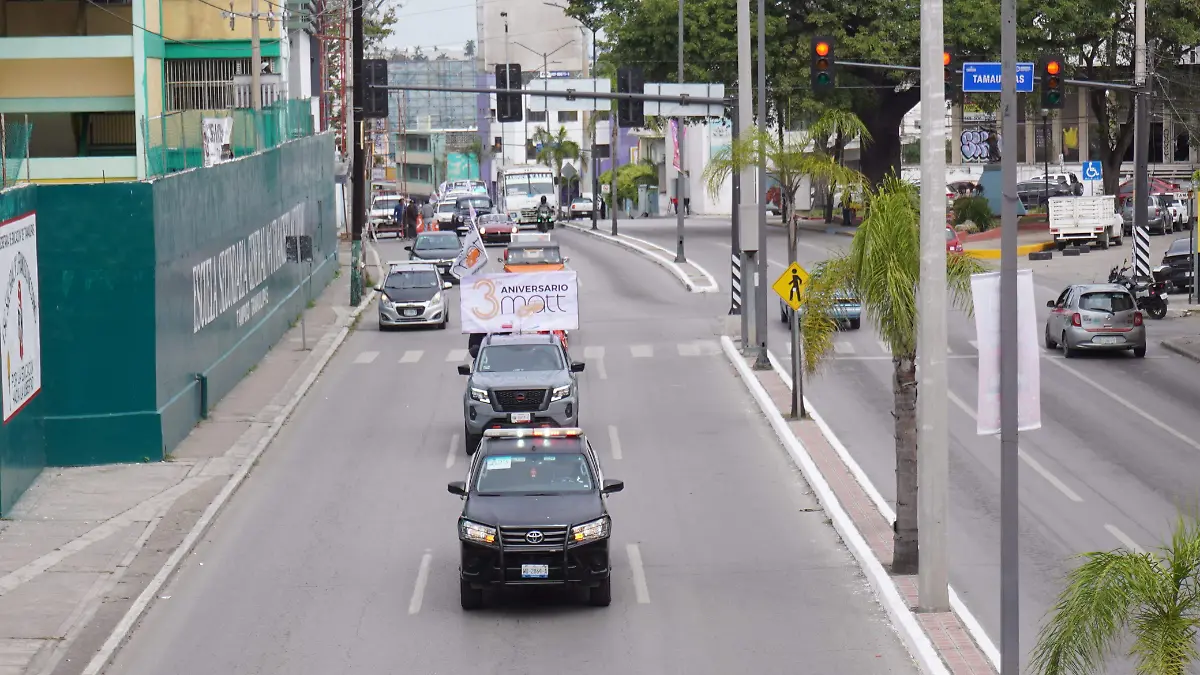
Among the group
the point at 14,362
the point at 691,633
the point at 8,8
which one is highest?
the point at 8,8

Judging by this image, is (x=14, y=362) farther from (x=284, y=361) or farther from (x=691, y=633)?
(x=284, y=361)

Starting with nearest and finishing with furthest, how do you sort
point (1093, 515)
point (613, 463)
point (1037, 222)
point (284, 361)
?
point (1093, 515) < point (613, 463) < point (284, 361) < point (1037, 222)

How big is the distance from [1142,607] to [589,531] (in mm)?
7780

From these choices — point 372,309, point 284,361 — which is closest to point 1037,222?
point 372,309

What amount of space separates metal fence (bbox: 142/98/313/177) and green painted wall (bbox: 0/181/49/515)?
14.2ft

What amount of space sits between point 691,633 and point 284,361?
21928 millimetres

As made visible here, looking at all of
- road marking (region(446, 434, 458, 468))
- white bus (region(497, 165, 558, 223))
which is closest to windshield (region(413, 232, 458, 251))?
white bus (region(497, 165, 558, 223))

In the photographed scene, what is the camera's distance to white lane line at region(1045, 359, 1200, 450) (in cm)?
2664

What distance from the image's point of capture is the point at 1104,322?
3472cm

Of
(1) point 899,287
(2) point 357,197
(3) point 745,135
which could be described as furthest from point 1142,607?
(2) point 357,197

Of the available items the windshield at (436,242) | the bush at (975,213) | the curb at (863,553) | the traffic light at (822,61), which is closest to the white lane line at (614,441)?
the curb at (863,553)

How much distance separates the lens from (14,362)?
22469mm

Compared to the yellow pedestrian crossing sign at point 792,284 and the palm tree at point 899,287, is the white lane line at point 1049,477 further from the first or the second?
the yellow pedestrian crossing sign at point 792,284

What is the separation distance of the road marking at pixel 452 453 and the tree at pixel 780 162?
736 cm
